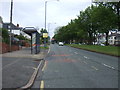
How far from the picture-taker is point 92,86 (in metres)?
7.62

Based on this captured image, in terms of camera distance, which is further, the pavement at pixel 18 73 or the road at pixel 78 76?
the road at pixel 78 76

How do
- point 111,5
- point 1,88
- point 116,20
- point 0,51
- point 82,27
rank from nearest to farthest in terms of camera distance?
point 1,88
point 0,51
point 116,20
point 111,5
point 82,27

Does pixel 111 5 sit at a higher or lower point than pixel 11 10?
higher

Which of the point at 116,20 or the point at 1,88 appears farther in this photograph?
the point at 116,20

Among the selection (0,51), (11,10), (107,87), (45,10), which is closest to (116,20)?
(45,10)

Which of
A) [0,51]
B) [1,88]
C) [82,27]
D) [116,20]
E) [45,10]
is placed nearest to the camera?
[1,88]

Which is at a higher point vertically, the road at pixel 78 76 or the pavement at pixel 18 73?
the pavement at pixel 18 73

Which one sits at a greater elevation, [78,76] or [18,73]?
[18,73]

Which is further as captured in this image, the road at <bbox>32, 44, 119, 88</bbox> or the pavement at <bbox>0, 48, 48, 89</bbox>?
the road at <bbox>32, 44, 119, 88</bbox>

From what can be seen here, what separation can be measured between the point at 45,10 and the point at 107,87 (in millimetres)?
32295

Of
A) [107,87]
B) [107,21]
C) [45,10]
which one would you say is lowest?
[107,87]

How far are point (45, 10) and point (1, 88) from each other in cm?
3257

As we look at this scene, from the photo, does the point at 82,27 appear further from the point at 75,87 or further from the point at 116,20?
the point at 75,87

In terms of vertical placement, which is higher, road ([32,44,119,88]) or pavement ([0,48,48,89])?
pavement ([0,48,48,89])
